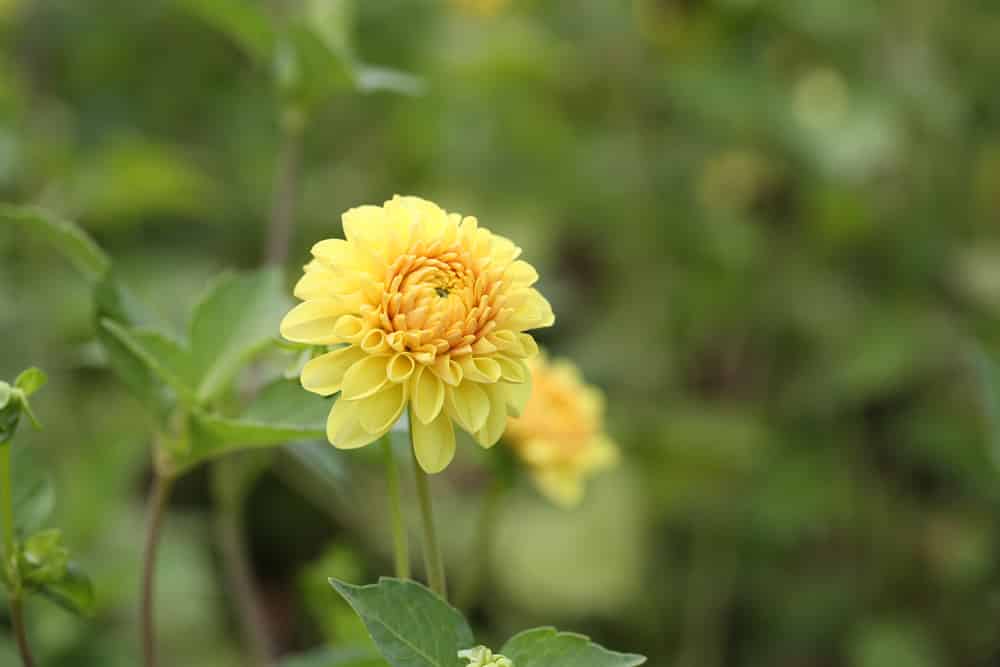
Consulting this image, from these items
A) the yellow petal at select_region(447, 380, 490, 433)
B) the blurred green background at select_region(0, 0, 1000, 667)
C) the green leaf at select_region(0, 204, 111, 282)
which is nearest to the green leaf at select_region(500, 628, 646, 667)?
the yellow petal at select_region(447, 380, 490, 433)

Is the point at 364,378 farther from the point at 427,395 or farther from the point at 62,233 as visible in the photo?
the point at 62,233

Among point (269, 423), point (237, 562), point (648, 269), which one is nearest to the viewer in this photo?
point (269, 423)

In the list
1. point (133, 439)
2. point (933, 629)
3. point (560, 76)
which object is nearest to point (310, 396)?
point (133, 439)

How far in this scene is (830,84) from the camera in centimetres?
158

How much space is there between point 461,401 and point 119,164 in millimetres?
995

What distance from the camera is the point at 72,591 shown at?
622 millimetres

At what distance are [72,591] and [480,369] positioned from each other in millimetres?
271

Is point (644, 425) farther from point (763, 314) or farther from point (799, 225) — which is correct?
point (799, 225)

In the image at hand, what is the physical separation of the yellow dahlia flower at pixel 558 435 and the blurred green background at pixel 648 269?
35 cm

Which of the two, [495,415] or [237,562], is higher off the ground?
[495,415]

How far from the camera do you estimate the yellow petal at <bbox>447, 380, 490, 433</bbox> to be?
0.53 m

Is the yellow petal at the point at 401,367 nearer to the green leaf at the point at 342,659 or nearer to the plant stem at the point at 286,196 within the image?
the green leaf at the point at 342,659

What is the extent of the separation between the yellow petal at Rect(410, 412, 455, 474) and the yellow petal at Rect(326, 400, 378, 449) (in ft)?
0.07

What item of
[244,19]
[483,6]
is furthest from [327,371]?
[483,6]
